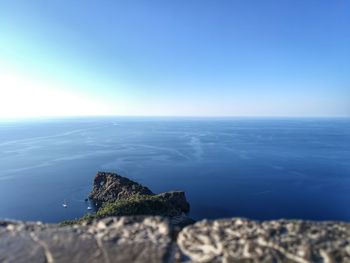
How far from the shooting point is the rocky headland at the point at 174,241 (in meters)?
5.93

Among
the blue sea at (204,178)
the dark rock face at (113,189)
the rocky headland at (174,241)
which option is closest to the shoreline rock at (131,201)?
the dark rock face at (113,189)

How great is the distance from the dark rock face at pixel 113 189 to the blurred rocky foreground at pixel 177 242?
187 ft

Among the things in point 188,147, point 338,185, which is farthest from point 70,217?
point 188,147

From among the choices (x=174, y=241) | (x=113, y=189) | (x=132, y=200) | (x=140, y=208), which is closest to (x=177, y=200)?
(x=132, y=200)

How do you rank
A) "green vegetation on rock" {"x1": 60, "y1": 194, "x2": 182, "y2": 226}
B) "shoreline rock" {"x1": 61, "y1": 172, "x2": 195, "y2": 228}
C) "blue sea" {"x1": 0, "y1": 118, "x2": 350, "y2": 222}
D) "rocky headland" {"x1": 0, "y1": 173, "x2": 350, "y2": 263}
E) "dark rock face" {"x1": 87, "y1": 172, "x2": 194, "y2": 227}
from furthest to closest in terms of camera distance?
"blue sea" {"x1": 0, "y1": 118, "x2": 350, "y2": 222}
"dark rock face" {"x1": 87, "y1": 172, "x2": 194, "y2": 227}
"shoreline rock" {"x1": 61, "y1": 172, "x2": 195, "y2": 228}
"green vegetation on rock" {"x1": 60, "y1": 194, "x2": 182, "y2": 226}
"rocky headland" {"x1": 0, "y1": 173, "x2": 350, "y2": 263}

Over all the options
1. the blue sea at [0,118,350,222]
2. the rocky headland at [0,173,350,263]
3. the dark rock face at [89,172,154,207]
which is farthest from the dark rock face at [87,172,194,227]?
→ the rocky headland at [0,173,350,263]

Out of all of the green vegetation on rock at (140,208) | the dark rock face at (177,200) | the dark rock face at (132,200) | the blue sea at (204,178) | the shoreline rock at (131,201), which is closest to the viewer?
the green vegetation on rock at (140,208)

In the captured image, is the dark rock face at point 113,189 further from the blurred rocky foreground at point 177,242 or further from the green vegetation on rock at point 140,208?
the blurred rocky foreground at point 177,242

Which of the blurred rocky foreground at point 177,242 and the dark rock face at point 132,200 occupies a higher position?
the blurred rocky foreground at point 177,242

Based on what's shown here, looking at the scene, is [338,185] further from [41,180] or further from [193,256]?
[193,256]

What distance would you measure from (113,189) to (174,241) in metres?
65.3

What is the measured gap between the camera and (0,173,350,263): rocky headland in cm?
593

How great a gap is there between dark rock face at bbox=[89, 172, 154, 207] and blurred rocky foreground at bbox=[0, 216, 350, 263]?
5707cm

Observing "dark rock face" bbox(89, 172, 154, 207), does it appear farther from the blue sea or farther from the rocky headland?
the rocky headland
